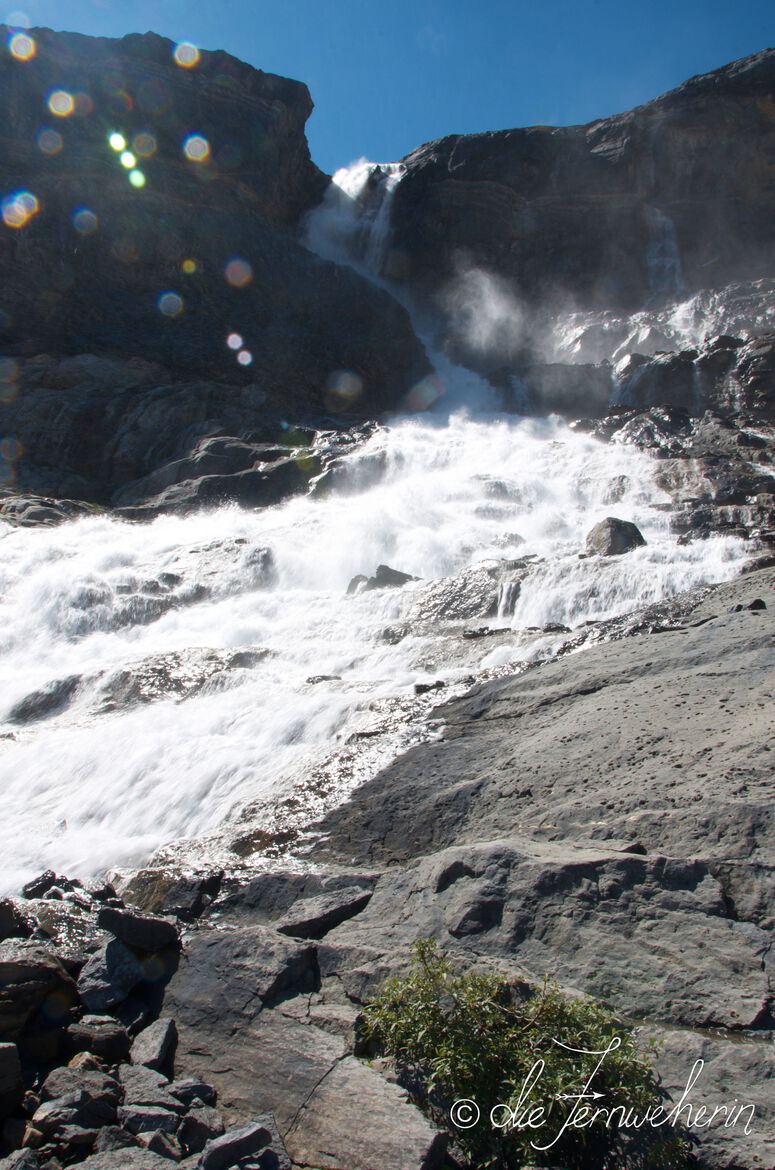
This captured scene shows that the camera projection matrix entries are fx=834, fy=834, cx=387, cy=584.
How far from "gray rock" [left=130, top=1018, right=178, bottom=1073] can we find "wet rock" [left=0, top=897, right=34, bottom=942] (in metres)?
1.62

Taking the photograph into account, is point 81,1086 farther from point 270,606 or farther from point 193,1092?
point 270,606

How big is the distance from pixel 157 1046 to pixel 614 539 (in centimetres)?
1525

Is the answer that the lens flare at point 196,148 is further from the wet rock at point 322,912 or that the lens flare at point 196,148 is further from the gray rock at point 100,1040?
the gray rock at point 100,1040

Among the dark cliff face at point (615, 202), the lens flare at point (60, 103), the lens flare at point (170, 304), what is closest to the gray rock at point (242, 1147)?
the lens flare at point (170, 304)

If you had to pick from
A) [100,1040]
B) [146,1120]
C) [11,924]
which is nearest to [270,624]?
[11,924]

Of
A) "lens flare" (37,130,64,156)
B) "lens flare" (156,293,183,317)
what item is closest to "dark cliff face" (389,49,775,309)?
"lens flare" (156,293,183,317)

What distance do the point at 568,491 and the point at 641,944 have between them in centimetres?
2422

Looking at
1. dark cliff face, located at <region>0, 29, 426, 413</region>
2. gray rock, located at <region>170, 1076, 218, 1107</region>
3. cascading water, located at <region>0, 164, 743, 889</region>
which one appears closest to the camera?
gray rock, located at <region>170, 1076, 218, 1107</region>

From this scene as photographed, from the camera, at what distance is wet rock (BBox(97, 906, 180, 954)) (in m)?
6.31

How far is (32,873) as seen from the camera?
8.99 meters

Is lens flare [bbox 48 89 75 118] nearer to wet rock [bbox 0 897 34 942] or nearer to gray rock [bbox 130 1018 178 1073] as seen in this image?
wet rock [bbox 0 897 34 942]

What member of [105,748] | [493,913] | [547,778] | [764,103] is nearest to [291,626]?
[105,748]

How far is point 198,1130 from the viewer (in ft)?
14.6

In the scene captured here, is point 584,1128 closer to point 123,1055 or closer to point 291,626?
point 123,1055
